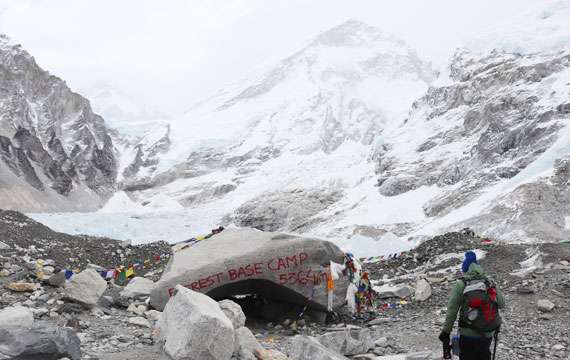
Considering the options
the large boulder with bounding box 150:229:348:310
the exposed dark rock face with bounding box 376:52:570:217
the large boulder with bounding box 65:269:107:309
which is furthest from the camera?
the exposed dark rock face with bounding box 376:52:570:217

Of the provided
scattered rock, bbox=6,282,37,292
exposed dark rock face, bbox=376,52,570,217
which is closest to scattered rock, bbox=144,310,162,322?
scattered rock, bbox=6,282,37,292

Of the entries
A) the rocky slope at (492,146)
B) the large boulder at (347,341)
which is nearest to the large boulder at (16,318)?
the large boulder at (347,341)

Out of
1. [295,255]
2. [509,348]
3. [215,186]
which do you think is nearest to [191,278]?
[295,255]

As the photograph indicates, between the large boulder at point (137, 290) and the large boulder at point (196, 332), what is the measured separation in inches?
274

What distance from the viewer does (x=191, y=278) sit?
42.9 ft

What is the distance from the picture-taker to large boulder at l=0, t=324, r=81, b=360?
6.98 m

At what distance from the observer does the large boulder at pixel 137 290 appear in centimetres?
1462

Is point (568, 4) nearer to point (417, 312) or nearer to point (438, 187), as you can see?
point (438, 187)

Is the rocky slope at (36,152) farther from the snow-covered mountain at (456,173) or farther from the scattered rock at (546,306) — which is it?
the scattered rock at (546,306)

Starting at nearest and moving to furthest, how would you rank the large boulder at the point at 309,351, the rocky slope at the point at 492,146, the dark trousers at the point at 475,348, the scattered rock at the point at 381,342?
the dark trousers at the point at 475,348, the large boulder at the point at 309,351, the scattered rock at the point at 381,342, the rocky slope at the point at 492,146

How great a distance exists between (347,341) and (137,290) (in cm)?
726

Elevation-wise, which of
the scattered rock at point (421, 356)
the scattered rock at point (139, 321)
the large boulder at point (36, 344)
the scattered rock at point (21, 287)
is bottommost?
the scattered rock at point (421, 356)

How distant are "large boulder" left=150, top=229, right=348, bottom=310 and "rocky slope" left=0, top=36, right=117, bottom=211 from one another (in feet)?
386

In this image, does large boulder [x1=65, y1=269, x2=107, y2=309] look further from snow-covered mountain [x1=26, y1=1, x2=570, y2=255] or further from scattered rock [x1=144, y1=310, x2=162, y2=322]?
snow-covered mountain [x1=26, y1=1, x2=570, y2=255]
